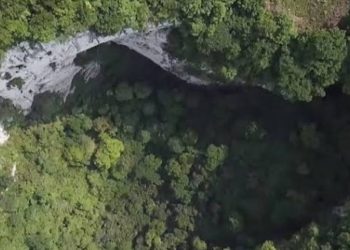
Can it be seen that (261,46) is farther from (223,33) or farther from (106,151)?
(106,151)

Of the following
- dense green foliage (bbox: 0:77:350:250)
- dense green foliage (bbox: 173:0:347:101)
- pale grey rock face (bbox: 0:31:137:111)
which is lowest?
dense green foliage (bbox: 0:77:350:250)

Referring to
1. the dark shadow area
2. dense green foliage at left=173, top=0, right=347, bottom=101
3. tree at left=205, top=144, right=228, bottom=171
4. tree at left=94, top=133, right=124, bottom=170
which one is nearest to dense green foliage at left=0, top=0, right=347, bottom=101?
dense green foliage at left=173, top=0, right=347, bottom=101

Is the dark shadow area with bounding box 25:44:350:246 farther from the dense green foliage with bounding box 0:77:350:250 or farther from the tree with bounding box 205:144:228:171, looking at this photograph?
the tree with bounding box 205:144:228:171

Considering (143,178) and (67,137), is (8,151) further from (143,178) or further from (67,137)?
(143,178)

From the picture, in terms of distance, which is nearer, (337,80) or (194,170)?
(337,80)


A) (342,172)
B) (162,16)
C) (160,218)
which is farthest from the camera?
(160,218)

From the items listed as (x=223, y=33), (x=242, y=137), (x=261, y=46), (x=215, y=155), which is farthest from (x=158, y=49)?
(x=242, y=137)

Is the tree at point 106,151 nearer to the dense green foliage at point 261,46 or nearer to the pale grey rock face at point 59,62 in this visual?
the pale grey rock face at point 59,62

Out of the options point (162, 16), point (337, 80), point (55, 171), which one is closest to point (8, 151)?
point (55, 171)
